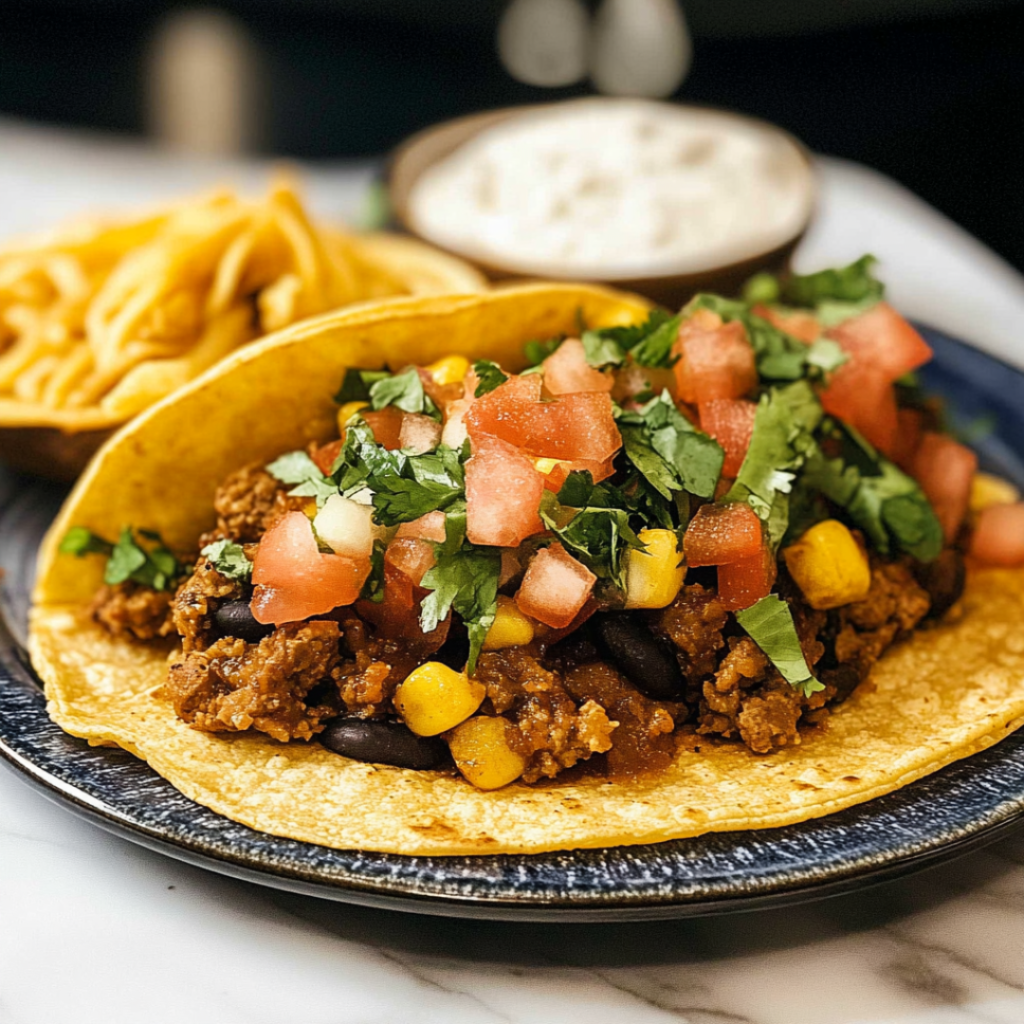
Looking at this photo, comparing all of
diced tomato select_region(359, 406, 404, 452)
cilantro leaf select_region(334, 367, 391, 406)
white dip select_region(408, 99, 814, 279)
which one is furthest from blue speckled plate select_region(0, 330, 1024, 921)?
white dip select_region(408, 99, 814, 279)

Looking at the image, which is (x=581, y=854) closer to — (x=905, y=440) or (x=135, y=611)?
(x=135, y=611)

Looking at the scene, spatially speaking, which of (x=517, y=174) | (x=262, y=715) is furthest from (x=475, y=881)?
(x=517, y=174)

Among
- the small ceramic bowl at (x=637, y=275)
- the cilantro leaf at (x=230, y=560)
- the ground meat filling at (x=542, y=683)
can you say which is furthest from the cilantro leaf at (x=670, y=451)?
the small ceramic bowl at (x=637, y=275)

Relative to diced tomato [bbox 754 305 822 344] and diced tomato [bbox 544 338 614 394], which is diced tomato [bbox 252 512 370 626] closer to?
diced tomato [bbox 544 338 614 394]

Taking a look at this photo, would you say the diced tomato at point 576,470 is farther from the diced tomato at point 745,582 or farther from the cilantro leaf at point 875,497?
the cilantro leaf at point 875,497

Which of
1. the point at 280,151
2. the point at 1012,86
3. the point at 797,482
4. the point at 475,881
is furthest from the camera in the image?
the point at 280,151

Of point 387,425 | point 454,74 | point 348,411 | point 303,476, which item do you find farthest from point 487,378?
point 454,74

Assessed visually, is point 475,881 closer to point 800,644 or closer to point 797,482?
point 800,644
